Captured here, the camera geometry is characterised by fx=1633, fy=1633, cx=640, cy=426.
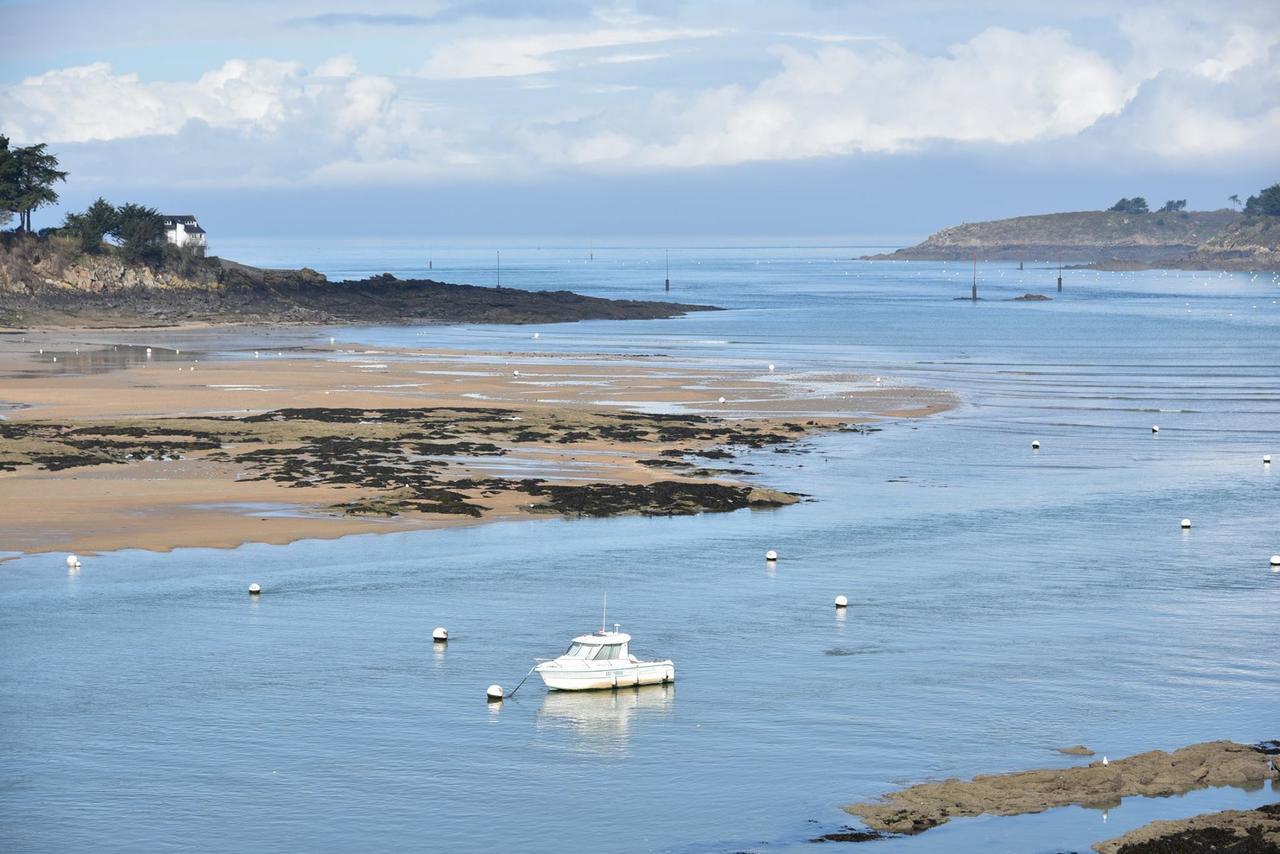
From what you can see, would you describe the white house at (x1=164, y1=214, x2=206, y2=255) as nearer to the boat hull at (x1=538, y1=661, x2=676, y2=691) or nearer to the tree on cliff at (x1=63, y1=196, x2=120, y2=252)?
the tree on cliff at (x1=63, y1=196, x2=120, y2=252)

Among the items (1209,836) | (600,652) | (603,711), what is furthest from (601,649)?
(1209,836)

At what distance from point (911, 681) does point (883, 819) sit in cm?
671

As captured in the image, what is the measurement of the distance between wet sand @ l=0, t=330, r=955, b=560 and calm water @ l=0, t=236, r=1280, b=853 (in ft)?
8.65

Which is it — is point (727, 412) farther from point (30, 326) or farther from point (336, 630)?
point (30, 326)

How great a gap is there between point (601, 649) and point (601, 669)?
40 cm

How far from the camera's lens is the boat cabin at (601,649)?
27.2 m

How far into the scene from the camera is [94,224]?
136 meters

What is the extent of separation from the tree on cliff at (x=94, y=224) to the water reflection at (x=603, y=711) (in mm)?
116495

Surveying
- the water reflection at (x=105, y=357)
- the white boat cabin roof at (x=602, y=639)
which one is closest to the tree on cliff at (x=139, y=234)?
the water reflection at (x=105, y=357)

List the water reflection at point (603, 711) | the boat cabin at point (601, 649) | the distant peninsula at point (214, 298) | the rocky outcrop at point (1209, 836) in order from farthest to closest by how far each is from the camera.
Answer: the distant peninsula at point (214, 298), the boat cabin at point (601, 649), the water reflection at point (603, 711), the rocky outcrop at point (1209, 836)

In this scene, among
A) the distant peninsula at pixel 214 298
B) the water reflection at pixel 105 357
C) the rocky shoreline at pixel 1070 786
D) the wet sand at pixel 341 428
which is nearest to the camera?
the rocky shoreline at pixel 1070 786

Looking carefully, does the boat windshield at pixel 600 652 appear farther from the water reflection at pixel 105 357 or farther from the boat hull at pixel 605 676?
the water reflection at pixel 105 357

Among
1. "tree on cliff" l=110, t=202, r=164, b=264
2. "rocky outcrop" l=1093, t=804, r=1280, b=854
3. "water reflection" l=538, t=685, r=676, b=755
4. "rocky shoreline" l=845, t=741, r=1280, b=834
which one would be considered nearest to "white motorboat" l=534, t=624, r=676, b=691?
"water reflection" l=538, t=685, r=676, b=755

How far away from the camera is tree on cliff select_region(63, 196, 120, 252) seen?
133750 mm
